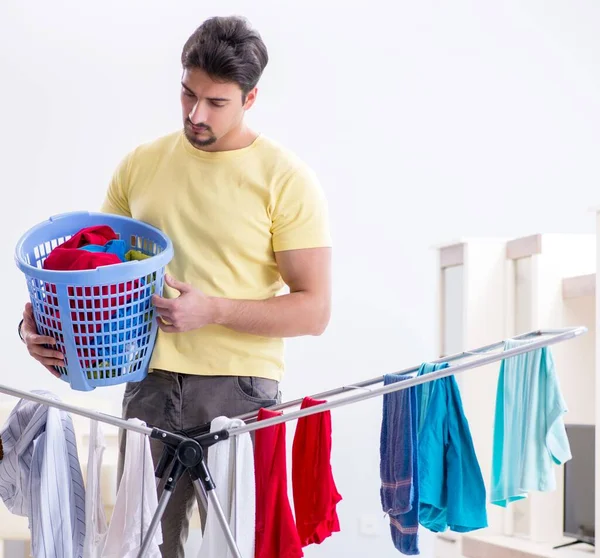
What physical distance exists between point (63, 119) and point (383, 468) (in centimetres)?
258

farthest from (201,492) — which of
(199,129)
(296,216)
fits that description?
(199,129)

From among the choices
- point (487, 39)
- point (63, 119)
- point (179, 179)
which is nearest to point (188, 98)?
point (179, 179)

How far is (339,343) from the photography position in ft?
13.3

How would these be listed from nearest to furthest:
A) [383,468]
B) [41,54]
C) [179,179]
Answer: [383,468]
[179,179]
[41,54]

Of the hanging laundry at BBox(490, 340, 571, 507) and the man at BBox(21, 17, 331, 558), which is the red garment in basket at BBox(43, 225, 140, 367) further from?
the hanging laundry at BBox(490, 340, 571, 507)

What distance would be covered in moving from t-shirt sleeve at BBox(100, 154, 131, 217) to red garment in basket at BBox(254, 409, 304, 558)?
0.57 m

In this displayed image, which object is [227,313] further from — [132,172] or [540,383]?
[540,383]

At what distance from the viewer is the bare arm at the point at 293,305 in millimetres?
1732

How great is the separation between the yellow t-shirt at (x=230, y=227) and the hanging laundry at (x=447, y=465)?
334 mm

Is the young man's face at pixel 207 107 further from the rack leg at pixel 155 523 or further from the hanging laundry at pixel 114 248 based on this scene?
the rack leg at pixel 155 523

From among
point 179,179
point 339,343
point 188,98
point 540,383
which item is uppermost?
point 188,98

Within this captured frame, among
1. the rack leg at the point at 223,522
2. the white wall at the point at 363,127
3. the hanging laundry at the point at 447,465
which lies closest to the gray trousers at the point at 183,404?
the rack leg at the point at 223,522

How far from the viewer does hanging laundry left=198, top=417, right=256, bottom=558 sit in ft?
5.38

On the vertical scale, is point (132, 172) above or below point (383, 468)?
above
